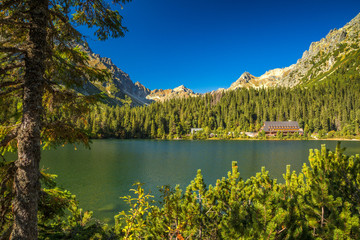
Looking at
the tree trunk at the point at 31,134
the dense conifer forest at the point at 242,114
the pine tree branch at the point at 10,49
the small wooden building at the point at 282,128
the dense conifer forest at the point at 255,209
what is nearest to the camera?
the pine tree branch at the point at 10,49

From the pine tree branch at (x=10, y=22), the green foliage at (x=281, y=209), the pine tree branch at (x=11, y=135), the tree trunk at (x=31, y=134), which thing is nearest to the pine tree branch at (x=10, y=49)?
the tree trunk at (x=31, y=134)

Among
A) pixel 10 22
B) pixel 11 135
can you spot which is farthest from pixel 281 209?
pixel 10 22

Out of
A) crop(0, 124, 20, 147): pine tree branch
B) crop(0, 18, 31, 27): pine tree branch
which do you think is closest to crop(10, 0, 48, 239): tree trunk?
crop(0, 18, 31, 27): pine tree branch

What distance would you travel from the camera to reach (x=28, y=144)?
3580mm

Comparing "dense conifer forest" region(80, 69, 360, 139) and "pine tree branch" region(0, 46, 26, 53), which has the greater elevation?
"dense conifer forest" region(80, 69, 360, 139)

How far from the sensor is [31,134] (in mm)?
3596

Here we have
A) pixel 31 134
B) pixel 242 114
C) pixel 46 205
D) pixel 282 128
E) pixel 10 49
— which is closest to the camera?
pixel 10 49

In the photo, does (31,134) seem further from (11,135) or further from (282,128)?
(282,128)

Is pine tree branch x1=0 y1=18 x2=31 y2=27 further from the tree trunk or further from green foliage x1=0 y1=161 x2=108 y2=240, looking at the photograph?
green foliage x1=0 y1=161 x2=108 y2=240

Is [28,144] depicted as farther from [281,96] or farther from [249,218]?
[281,96]

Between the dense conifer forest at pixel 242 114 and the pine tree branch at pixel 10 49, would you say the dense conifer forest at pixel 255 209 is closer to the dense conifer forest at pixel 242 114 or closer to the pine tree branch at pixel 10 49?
the pine tree branch at pixel 10 49

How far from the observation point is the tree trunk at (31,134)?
3502 millimetres

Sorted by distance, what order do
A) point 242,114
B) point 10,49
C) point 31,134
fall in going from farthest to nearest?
point 242,114
point 31,134
point 10,49

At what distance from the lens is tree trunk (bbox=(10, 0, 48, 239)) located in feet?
11.5
